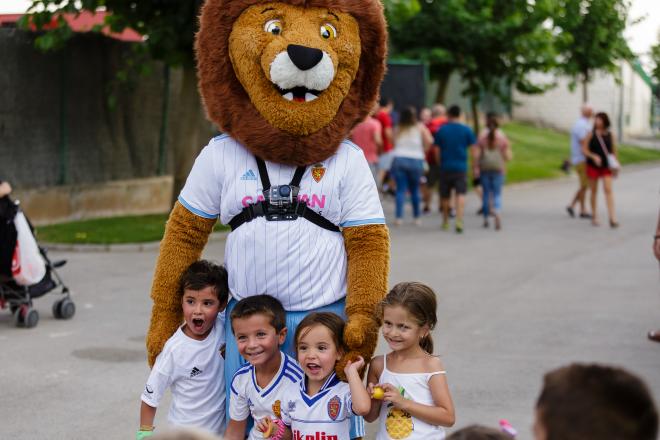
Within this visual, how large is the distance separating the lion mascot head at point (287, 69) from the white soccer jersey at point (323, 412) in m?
0.96

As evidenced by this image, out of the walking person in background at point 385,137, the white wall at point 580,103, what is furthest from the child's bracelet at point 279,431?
the white wall at point 580,103

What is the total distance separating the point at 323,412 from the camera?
4.64m

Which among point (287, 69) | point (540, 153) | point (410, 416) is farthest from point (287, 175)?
point (540, 153)

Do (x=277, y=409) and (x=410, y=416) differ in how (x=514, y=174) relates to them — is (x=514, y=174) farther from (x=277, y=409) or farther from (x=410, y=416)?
(x=410, y=416)

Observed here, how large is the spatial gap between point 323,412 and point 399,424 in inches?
12.7

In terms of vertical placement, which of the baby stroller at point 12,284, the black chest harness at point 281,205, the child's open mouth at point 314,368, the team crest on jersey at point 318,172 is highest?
the team crest on jersey at point 318,172

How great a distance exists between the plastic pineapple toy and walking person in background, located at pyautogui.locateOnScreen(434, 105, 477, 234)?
11.4 metres

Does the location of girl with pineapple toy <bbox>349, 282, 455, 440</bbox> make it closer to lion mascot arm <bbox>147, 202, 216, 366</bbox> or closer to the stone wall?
lion mascot arm <bbox>147, 202, 216, 366</bbox>

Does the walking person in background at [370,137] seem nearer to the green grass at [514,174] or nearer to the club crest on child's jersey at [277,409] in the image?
the green grass at [514,174]

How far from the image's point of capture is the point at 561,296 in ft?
36.1

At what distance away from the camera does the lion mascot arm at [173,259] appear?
16.1 ft

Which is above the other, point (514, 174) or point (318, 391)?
point (318, 391)

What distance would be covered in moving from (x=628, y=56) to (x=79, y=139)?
1827cm

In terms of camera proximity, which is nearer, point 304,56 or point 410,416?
point 410,416
